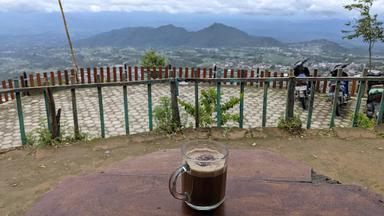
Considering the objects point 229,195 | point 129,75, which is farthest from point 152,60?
point 229,195

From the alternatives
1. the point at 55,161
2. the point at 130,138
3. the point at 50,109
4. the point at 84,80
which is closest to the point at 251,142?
the point at 130,138

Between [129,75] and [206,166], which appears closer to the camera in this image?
[206,166]

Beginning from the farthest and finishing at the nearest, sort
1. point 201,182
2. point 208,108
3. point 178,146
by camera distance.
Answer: point 208,108
point 178,146
point 201,182

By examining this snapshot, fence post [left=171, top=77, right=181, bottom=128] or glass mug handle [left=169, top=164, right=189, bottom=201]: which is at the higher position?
glass mug handle [left=169, top=164, right=189, bottom=201]

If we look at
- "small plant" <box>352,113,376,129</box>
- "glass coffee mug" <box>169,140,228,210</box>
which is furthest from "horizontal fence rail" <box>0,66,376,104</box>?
"glass coffee mug" <box>169,140,228,210</box>

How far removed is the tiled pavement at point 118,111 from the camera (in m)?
6.76

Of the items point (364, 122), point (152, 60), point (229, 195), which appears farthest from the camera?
point (152, 60)

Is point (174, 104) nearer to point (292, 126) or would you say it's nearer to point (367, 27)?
point (292, 126)

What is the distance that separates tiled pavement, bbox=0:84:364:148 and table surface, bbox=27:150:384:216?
4507 mm

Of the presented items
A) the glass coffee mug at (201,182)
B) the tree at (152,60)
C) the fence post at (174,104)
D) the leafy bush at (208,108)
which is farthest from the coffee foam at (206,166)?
the tree at (152,60)

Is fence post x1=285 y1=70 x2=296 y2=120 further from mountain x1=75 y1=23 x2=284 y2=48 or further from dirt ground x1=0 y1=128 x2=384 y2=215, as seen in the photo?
mountain x1=75 y1=23 x2=284 y2=48

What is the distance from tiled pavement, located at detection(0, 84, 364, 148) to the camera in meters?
6.76

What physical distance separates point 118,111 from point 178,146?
422 centimetres

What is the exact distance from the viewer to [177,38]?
2830 inches
